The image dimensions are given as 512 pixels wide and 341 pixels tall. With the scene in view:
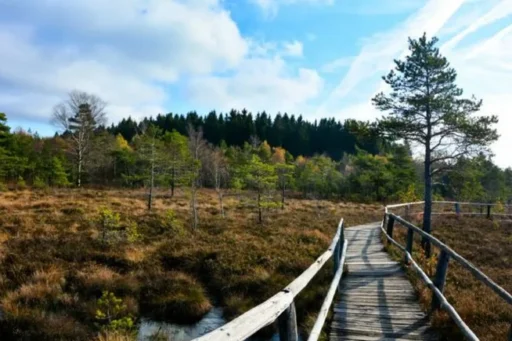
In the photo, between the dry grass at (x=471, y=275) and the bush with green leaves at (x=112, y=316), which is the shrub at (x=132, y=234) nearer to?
the bush with green leaves at (x=112, y=316)

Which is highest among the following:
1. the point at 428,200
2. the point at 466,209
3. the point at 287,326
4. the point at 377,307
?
the point at 428,200

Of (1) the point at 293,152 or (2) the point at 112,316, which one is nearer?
A: (2) the point at 112,316

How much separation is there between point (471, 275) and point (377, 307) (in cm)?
718

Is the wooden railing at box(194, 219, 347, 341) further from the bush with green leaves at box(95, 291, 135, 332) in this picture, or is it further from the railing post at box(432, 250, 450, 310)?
the bush with green leaves at box(95, 291, 135, 332)

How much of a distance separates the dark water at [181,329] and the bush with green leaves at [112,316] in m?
0.37

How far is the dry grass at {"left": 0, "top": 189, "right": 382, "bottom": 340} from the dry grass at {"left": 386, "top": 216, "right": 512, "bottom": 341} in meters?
3.05

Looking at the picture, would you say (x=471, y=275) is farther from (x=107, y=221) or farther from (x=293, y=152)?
(x=293, y=152)

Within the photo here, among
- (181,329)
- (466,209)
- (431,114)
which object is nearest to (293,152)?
(466,209)

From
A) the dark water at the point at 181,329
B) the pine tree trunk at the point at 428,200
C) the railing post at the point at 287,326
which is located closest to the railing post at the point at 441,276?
the dark water at the point at 181,329

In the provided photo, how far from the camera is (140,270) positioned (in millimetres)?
13117

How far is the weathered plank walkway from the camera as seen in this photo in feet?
18.6

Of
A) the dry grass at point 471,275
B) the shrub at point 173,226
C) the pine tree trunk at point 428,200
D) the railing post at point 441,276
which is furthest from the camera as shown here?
the shrub at point 173,226

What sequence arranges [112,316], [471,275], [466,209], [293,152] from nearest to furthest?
[112,316], [471,275], [466,209], [293,152]

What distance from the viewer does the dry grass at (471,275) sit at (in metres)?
6.24
